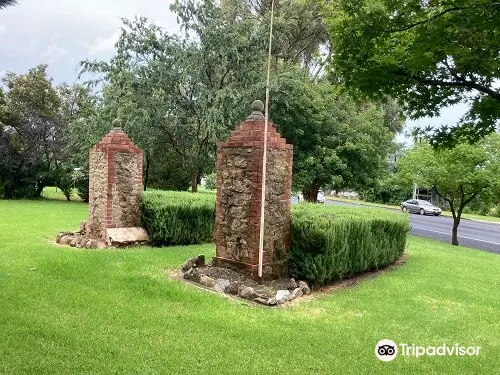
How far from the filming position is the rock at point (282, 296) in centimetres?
627

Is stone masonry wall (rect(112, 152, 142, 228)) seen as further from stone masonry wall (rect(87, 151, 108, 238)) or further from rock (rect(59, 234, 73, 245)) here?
rock (rect(59, 234, 73, 245))

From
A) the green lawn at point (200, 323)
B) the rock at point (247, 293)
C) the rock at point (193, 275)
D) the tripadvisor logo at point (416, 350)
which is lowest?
the tripadvisor logo at point (416, 350)

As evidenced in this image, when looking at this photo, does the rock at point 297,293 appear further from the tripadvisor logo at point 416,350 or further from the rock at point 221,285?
the tripadvisor logo at point 416,350

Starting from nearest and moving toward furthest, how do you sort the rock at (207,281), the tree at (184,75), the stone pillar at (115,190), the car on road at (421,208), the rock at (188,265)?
the rock at (207,281) < the rock at (188,265) < the stone pillar at (115,190) < the tree at (184,75) < the car on road at (421,208)

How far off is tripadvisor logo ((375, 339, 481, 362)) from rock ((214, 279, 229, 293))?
2.44m

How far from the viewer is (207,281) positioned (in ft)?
22.6

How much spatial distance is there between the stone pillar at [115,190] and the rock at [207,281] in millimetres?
3348

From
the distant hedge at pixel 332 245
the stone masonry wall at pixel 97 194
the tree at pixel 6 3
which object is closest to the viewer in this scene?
the tree at pixel 6 3

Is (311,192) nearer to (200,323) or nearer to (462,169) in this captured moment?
(462,169)

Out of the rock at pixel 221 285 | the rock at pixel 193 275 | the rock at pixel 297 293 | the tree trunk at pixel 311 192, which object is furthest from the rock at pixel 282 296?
the tree trunk at pixel 311 192

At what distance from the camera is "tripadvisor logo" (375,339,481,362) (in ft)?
15.3

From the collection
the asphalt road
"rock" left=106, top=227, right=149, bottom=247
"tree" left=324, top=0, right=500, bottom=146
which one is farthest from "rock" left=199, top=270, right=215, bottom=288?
the asphalt road

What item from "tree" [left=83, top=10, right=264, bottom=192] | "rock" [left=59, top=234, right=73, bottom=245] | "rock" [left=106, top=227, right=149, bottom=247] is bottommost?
"rock" [left=59, top=234, right=73, bottom=245]

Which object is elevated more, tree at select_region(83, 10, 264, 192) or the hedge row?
tree at select_region(83, 10, 264, 192)
